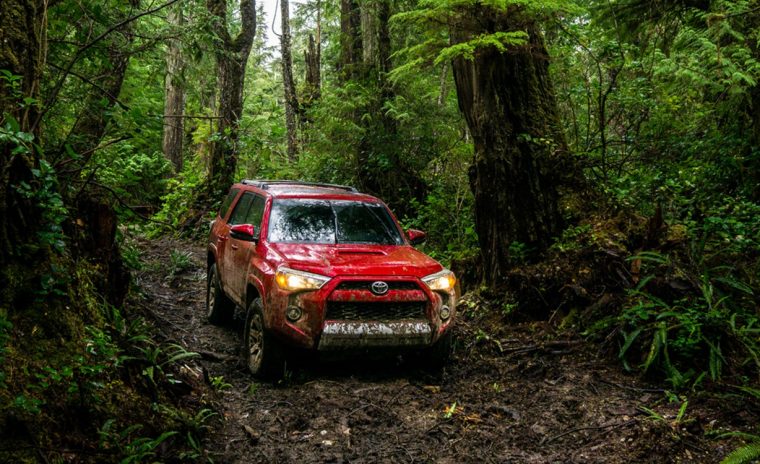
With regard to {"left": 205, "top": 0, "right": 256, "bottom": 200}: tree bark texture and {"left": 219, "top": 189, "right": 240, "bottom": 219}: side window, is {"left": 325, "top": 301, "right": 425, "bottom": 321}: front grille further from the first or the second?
{"left": 205, "top": 0, "right": 256, "bottom": 200}: tree bark texture

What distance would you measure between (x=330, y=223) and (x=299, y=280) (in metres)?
1.44

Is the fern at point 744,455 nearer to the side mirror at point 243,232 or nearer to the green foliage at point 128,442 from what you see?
the green foliage at point 128,442

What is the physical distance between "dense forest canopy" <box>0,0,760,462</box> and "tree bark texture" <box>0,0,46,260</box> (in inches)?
0.6

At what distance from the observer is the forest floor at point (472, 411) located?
462 centimetres

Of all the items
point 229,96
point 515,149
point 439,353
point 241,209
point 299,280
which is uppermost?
point 229,96

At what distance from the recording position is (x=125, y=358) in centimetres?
434

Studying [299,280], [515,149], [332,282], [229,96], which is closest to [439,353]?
[332,282]

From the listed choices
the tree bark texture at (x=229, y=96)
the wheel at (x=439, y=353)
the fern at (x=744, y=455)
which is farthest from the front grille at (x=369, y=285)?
the tree bark texture at (x=229, y=96)

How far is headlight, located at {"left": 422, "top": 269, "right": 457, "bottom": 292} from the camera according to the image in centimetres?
619

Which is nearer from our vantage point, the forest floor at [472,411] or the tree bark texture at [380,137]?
the forest floor at [472,411]

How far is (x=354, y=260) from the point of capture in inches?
246

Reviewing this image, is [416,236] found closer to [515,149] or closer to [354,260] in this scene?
[354,260]

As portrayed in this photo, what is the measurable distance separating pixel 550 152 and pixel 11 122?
6.70 metres

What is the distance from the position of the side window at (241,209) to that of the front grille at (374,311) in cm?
274
